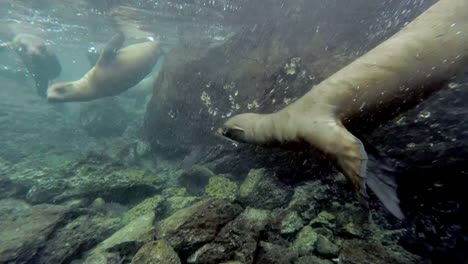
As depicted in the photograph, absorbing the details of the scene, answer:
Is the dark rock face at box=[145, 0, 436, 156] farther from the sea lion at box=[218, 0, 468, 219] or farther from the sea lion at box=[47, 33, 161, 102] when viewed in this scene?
the sea lion at box=[218, 0, 468, 219]

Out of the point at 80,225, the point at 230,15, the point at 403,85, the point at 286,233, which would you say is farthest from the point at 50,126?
the point at 403,85

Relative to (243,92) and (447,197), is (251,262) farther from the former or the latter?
(243,92)

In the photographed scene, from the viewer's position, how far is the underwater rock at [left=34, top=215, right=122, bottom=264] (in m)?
3.57

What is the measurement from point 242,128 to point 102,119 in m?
10.9

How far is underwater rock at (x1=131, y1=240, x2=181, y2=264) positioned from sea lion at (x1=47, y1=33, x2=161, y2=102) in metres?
9.09

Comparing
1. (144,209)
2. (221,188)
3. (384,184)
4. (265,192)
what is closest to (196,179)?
(221,188)

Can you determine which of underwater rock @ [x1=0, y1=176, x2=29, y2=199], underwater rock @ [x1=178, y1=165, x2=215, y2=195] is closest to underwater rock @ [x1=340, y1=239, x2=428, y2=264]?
underwater rock @ [x1=178, y1=165, x2=215, y2=195]

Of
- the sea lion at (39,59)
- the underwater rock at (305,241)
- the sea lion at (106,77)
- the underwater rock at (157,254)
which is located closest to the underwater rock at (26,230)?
the underwater rock at (157,254)

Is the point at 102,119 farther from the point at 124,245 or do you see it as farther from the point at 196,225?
the point at 196,225

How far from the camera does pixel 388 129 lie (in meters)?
3.43

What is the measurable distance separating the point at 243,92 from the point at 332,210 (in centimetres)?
361

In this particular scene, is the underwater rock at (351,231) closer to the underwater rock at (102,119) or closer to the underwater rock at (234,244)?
the underwater rock at (234,244)

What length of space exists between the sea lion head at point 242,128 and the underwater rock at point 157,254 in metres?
1.51

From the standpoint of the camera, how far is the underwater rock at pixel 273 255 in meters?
2.52
